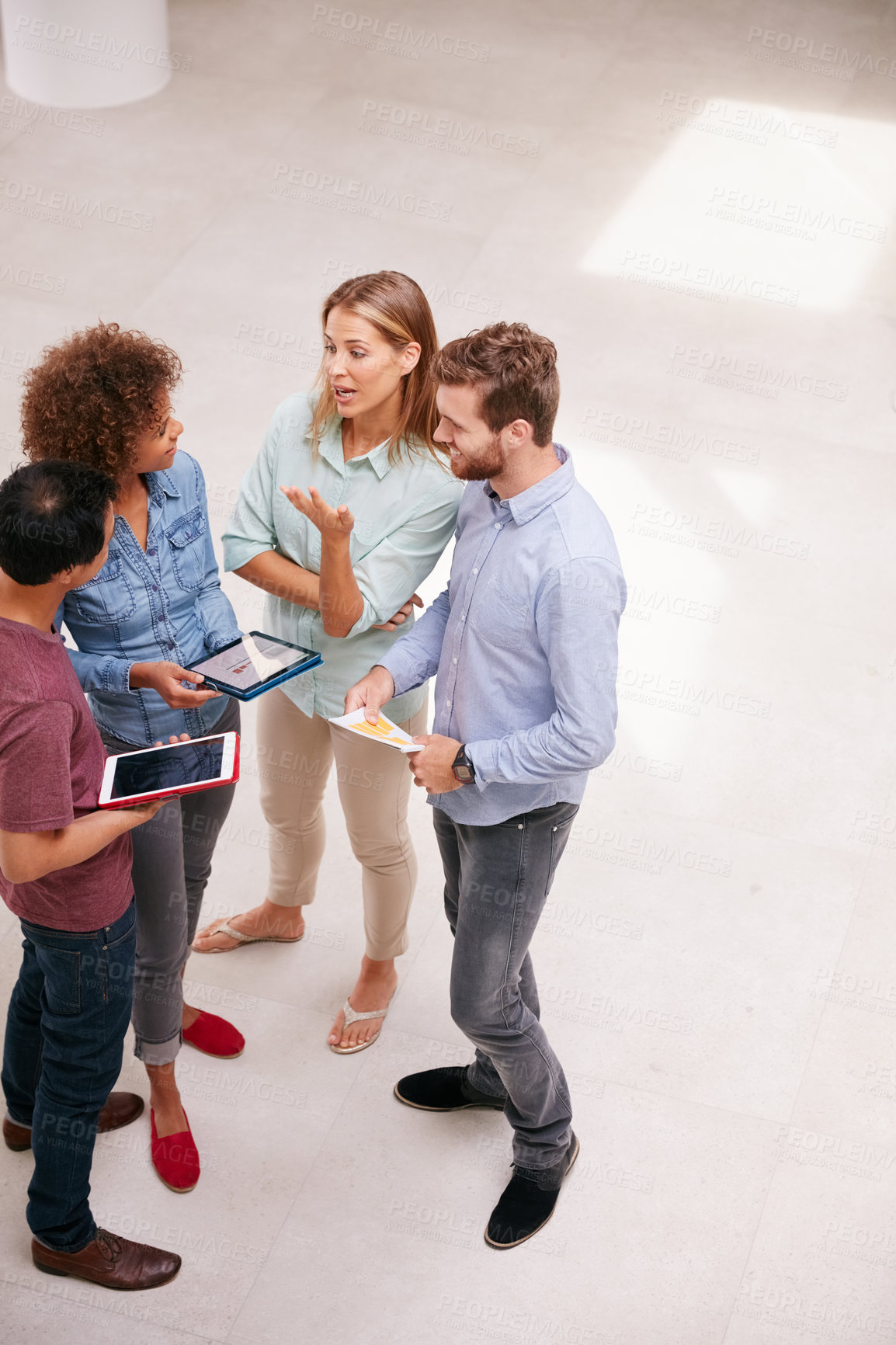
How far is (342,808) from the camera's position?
315 centimetres

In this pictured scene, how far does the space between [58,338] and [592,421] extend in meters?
2.29

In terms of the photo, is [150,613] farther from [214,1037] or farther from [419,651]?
[214,1037]

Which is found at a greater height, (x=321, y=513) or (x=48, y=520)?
(x=48, y=520)

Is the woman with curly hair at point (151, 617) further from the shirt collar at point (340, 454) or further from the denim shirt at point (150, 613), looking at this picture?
the shirt collar at point (340, 454)

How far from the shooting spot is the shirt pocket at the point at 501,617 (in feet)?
7.52

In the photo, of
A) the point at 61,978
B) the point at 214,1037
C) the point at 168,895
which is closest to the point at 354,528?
the point at 168,895

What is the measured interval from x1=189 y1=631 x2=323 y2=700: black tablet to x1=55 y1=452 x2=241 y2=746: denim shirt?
0.06 metres

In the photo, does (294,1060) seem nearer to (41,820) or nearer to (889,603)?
(41,820)
